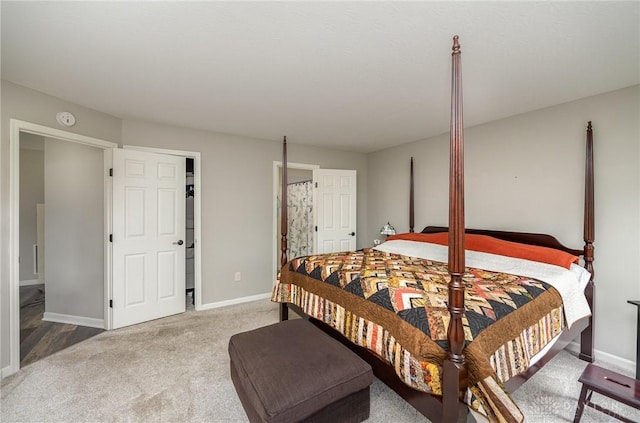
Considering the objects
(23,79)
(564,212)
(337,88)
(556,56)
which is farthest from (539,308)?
(23,79)

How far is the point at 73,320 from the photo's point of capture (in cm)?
312

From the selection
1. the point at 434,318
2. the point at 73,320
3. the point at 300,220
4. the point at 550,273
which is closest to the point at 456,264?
the point at 434,318

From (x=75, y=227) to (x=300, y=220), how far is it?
353 cm

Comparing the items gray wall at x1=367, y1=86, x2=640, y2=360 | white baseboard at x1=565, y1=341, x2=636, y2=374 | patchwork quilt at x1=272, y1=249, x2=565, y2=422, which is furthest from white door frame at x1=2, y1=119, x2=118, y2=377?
white baseboard at x1=565, y1=341, x2=636, y2=374

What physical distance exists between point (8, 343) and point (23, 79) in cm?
211

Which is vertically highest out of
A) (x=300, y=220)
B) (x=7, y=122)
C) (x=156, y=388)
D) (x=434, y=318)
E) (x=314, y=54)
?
(x=314, y=54)

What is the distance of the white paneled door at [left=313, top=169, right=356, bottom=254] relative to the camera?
436cm

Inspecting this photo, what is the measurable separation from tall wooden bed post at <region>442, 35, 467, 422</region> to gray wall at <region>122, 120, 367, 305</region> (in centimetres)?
309

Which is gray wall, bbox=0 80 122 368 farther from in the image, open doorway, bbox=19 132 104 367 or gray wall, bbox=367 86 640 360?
gray wall, bbox=367 86 640 360

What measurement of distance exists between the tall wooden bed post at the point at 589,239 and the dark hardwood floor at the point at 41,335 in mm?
4801

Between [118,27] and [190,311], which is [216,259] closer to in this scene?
[190,311]

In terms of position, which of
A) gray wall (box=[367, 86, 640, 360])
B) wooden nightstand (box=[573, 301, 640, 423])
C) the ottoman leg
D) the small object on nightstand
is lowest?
the ottoman leg

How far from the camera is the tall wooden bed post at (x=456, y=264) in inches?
48.8

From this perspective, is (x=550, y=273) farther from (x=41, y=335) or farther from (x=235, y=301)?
(x=41, y=335)
